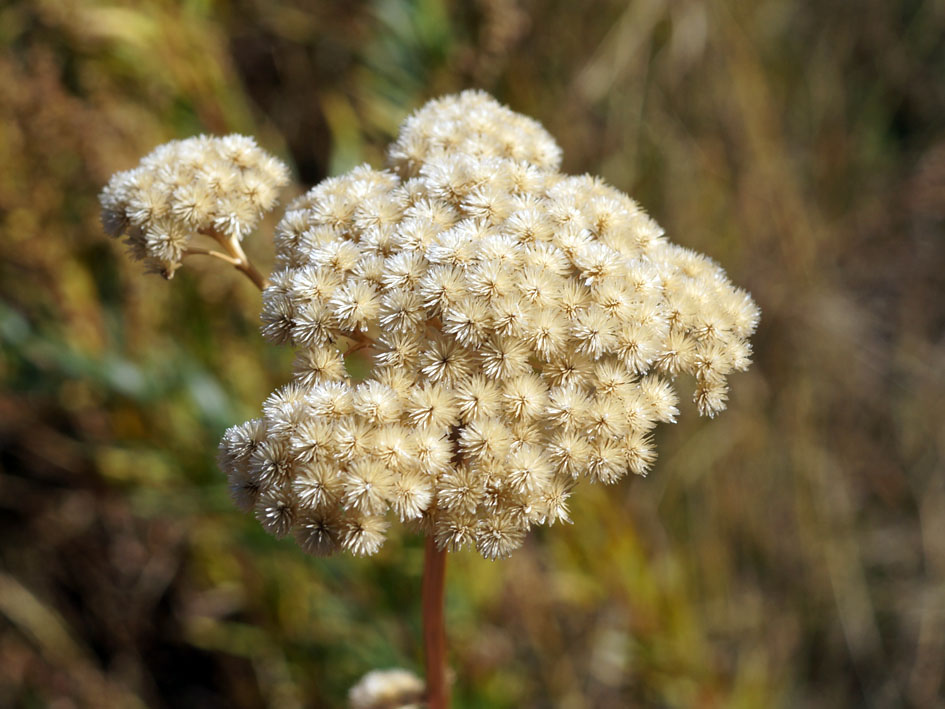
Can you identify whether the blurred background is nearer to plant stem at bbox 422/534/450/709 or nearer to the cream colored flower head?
plant stem at bbox 422/534/450/709

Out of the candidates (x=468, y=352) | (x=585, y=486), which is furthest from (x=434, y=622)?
(x=585, y=486)

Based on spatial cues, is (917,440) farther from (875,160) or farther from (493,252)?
(493,252)

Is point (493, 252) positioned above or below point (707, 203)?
below

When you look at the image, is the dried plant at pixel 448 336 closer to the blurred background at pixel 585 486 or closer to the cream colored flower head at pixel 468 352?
the cream colored flower head at pixel 468 352

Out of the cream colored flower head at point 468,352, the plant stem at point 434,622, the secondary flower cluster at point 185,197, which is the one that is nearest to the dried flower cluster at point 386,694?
the plant stem at point 434,622

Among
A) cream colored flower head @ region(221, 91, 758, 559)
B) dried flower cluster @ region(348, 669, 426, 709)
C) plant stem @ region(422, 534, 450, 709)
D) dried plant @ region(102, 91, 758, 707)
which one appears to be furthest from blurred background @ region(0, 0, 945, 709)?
cream colored flower head @ region(221, 91, 758, 559)

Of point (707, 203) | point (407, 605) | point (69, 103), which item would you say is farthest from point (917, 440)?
point (69, 103)
